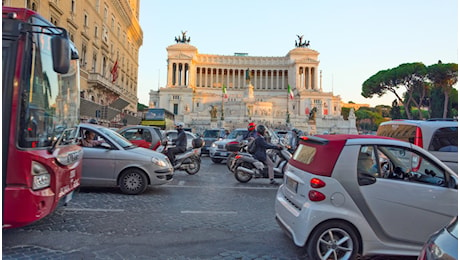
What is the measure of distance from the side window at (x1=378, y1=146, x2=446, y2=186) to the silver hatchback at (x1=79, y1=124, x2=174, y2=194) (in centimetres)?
478

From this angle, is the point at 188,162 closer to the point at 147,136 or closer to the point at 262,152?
the point at 147,136

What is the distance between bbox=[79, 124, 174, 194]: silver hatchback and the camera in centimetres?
739

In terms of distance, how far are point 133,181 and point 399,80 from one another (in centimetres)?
4224

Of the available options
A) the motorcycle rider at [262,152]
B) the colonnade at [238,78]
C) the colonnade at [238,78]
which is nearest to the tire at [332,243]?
the motorcycle rider at [262,152]

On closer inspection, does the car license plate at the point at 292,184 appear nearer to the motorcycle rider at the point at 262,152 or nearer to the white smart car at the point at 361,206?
the white smart car at the point at 361,206

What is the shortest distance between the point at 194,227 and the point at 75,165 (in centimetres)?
200

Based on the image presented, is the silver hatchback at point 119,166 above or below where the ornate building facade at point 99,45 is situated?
below

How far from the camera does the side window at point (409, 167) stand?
4.00 meters

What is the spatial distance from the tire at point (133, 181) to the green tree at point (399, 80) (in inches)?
1467

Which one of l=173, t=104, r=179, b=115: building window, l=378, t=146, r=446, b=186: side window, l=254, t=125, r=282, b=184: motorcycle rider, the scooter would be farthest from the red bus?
l=173, t=104, r=179, b=115: building window

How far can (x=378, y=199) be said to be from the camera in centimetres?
382

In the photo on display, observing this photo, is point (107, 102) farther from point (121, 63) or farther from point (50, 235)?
point (50, 235)

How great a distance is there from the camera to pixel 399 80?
42031 millimetres

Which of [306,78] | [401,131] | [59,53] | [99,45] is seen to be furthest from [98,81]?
[306,78]
